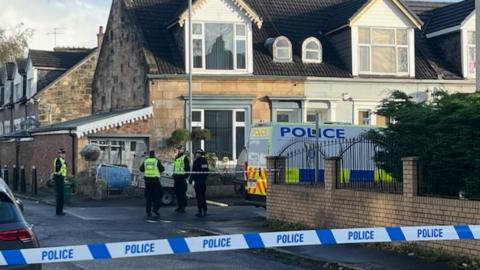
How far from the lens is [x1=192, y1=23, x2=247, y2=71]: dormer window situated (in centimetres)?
2994

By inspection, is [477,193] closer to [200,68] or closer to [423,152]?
[423,152]

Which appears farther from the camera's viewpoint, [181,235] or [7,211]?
[181,235]

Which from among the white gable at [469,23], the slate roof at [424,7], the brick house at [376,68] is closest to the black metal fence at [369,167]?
the brick house at [376,68]

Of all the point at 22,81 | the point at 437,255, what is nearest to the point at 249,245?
the point at 437,255

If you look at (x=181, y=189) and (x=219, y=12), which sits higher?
(x=219, y=12)

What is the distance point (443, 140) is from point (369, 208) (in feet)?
7.02

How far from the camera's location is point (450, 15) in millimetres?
33656

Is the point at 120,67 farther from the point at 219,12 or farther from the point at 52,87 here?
the point at 52,87

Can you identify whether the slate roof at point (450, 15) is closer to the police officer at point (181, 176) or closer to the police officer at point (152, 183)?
the police officer at point (181, 176)

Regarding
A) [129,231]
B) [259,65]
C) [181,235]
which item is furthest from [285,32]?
[181,235]

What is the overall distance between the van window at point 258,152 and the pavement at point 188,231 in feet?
4.59

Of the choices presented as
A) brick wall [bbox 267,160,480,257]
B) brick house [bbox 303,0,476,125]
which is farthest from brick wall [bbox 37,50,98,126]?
brick wall [bbox 267,160,480,257]

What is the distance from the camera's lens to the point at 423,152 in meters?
12.2

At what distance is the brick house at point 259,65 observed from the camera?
2984cm
